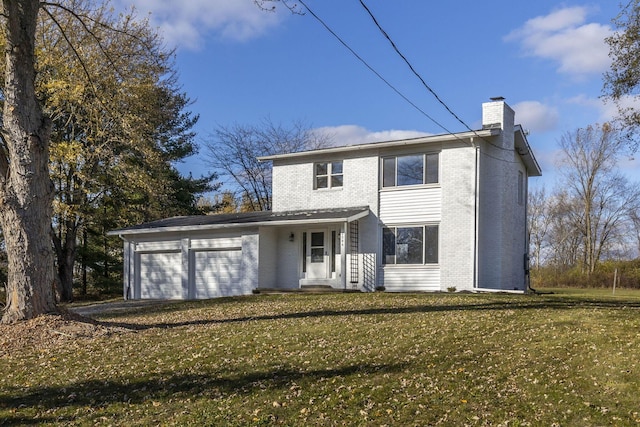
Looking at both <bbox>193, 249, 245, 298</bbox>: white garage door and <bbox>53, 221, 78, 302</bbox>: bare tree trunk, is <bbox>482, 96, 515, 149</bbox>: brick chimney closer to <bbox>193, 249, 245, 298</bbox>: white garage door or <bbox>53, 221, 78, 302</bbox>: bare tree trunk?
<bbox>193, 249, 245, 298</bbox>: white garage door

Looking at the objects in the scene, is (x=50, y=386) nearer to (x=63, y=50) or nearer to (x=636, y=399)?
(x=636, y=399)

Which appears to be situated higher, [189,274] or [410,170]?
[410,170]

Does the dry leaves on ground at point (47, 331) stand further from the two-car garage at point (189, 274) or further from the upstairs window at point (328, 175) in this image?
the upstairs window at point (328, 175)

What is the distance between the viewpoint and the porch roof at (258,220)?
62.8 ft

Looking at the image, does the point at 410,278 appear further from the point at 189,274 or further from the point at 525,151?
the point at 189,274

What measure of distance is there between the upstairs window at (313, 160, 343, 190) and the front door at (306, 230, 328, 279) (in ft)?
6.09

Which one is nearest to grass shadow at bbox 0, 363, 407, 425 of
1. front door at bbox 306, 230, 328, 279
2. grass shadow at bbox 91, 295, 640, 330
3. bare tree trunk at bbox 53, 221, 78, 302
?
grass shadow at bbox 91, 295, 640, 330

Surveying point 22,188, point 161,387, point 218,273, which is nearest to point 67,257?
point 218,273

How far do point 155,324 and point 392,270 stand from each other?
9.17 metres

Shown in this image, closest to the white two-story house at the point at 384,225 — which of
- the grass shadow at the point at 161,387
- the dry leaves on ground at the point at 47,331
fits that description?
the dry leaves on ground at the point at 47,331

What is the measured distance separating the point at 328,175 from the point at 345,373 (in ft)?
46.1

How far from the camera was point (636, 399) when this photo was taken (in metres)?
6.01

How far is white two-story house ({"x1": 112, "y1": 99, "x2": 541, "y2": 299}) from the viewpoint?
60.8ft

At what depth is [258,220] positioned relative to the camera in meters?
Result: 20.7
